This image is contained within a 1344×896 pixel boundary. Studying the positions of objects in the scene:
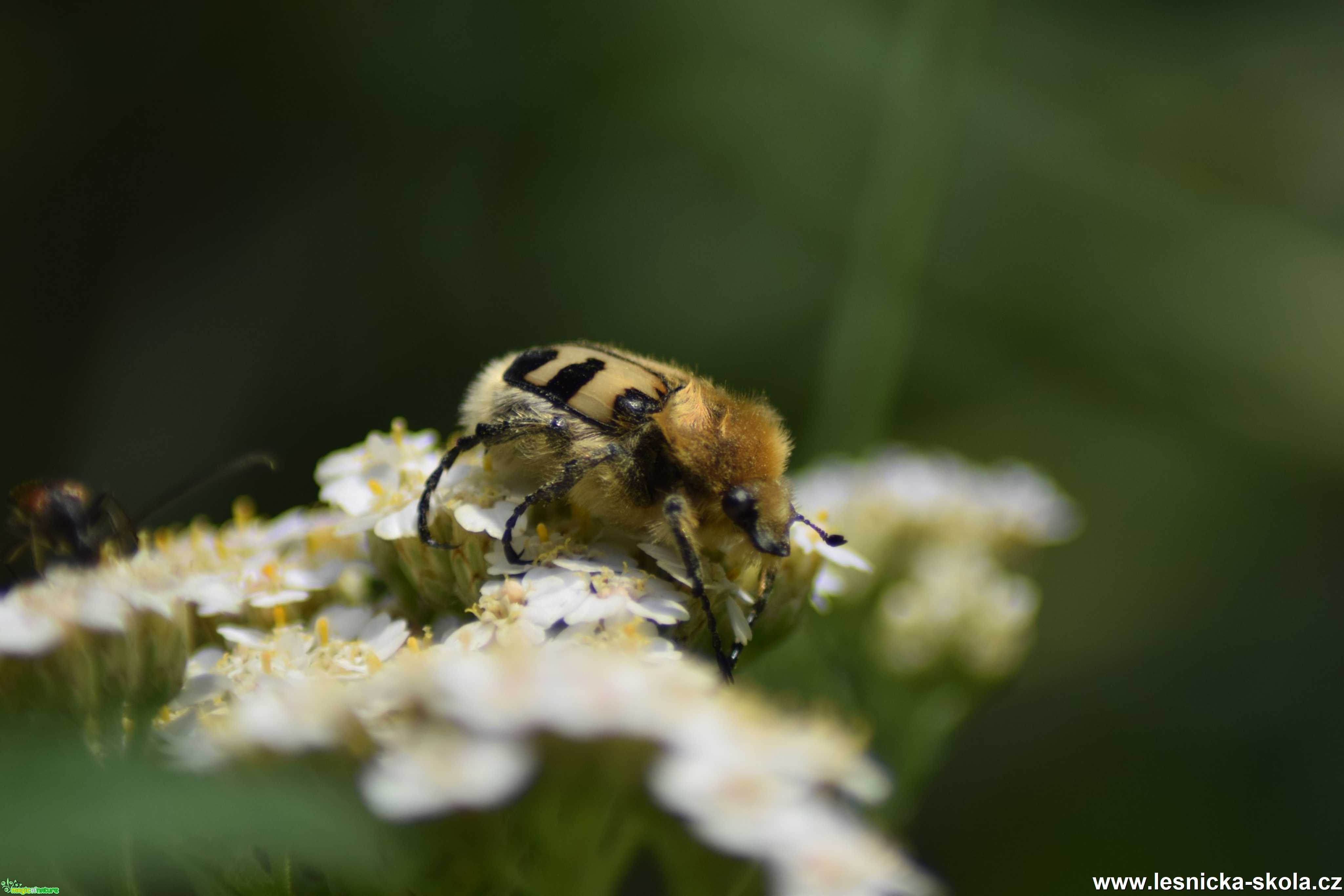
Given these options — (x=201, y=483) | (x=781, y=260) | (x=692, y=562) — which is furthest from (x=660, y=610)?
(x=781, y=260)

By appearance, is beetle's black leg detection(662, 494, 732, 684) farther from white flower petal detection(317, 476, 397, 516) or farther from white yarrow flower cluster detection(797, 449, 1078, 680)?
white yarrow flower cluster detection(797, 449, 1078, 680)

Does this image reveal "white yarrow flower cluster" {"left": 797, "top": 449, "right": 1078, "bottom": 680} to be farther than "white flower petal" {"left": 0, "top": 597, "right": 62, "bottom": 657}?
Yes

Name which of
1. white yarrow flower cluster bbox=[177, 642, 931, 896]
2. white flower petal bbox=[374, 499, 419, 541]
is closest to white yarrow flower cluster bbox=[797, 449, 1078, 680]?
white flower petal bbox=[374, 499, 419, 541]

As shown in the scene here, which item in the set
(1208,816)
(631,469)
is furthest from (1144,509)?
(631,469)

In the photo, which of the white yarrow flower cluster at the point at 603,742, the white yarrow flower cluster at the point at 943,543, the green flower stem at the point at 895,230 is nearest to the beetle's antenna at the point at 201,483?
the white yarrow flower cluster at the point at 603,742

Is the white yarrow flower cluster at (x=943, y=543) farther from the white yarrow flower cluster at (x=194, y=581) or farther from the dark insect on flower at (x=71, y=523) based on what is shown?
the dark insect on flower at (x=71, y=523)

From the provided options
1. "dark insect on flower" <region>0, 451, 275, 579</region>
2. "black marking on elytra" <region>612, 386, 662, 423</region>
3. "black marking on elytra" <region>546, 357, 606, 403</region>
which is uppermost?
"black marking on elytra" <region>546, 357, 606, 403</region>

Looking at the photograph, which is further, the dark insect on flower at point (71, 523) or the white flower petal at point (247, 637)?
the dark insect on flower at point (71, 523)

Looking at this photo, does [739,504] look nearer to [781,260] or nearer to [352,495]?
[352,495]
